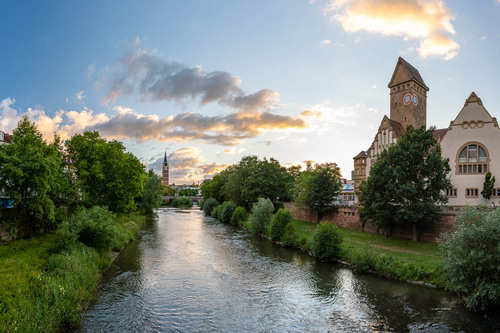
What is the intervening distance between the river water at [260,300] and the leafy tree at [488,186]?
61.1ft

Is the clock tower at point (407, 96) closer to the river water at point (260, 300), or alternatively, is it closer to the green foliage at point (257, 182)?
the green foliage at point (257, 182)

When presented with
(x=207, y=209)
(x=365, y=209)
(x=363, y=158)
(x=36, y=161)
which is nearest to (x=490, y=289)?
(x=365, y=209)

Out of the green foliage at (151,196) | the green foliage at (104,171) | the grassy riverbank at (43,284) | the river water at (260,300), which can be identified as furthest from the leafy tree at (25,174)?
the green foliage at (151,196)

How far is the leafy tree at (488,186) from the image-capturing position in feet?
96.7

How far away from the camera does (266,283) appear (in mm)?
17938

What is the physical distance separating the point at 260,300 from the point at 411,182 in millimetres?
16811

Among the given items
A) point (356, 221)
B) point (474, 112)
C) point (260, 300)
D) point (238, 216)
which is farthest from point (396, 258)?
point (238, 216)

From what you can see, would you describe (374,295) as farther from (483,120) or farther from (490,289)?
(483,120)

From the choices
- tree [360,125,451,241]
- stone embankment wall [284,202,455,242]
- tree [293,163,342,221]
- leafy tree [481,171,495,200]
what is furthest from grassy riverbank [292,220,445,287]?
leafy tree [481,171,495,200]

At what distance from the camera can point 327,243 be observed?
75.4ft

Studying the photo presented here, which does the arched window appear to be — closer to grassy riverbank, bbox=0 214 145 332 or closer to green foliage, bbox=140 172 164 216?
grassy riverbank, bbox=0 214 145 332

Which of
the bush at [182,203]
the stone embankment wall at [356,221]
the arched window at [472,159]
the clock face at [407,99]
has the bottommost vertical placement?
the bush at [182,203]

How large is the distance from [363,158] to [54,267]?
4375 cm

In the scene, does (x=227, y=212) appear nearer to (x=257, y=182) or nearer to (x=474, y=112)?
(x=257, y=182)
